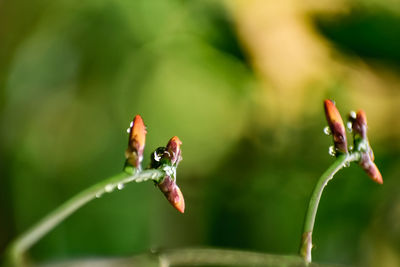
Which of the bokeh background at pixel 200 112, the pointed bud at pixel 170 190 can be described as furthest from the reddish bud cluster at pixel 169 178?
the bokeh background at pixel 200 112

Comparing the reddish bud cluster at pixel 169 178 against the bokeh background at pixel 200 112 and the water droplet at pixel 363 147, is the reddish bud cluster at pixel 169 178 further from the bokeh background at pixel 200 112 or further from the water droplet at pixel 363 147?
the bokeh background at pixel 200 112

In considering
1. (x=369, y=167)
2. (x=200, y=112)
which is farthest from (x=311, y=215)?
(x=200, y=112)

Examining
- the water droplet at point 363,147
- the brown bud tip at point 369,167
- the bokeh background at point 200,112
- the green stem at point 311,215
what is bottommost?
the green stem at point 311,215

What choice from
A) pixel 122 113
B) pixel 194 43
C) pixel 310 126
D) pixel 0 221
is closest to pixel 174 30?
pixel 194 43

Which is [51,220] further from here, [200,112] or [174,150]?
[200,112]

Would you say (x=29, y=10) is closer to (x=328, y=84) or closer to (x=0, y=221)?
(x=0, y=221)

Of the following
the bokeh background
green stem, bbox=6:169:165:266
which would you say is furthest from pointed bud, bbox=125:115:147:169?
the bokeh background

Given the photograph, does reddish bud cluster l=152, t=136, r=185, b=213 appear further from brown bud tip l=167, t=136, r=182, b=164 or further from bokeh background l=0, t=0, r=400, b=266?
bokeh background l=0, t=0, r=400, b=266
